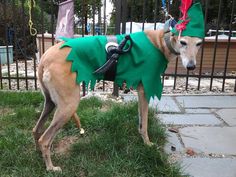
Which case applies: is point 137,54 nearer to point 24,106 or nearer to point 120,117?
point 120,117

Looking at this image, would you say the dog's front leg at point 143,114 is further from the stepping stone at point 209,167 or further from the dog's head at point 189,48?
the dog's head at point 189,48

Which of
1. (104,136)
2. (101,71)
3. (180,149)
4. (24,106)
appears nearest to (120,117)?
(104,136)

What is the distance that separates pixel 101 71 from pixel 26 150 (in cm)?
124

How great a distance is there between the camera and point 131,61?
3359 millimetres

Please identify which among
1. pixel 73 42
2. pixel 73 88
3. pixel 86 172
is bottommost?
pixel 86 172

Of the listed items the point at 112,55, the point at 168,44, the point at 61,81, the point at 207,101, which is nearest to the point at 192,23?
the point at 168,44

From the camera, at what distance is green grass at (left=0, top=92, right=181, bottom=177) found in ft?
10.4

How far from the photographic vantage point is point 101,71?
322 cm

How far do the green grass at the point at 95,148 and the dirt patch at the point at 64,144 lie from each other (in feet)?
0.14

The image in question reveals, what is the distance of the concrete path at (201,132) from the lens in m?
3.36

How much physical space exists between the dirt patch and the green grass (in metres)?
0.04

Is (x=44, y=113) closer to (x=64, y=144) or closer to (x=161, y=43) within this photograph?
(x=64, y=144)

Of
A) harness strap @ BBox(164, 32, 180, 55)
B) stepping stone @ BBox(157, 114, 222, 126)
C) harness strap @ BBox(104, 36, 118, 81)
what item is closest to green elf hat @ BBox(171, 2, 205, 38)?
harness strap @ BBox(164, 32, 180, 55)

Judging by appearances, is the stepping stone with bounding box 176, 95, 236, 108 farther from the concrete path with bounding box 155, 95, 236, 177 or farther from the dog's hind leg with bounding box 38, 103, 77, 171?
the dog's hind leg with bounding box 38, 103, 77, 171
